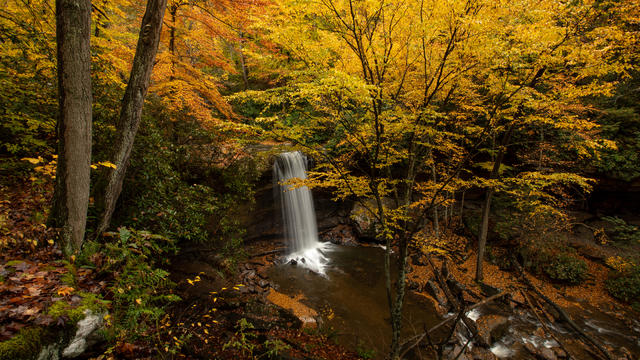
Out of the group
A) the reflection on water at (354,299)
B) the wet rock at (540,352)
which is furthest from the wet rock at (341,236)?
the wet rock at (540,352)

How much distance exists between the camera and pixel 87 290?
2.68 metres

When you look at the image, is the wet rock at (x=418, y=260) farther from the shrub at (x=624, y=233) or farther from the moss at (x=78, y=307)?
Result: the moss at (x=78, y=307)

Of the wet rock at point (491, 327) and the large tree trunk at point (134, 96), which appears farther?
the wet rock at point (491, 327)

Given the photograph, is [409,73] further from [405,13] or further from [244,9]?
[244,9]

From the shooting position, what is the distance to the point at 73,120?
3.02m

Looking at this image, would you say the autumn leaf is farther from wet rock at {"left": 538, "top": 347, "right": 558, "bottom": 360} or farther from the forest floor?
wet rock at {"left": 538, "top": 347, "right": 558, "bottom": 360}

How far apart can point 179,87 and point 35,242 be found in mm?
5286

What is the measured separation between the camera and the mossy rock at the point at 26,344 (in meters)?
1.67

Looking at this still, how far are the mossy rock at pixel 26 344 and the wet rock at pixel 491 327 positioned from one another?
8.37 m

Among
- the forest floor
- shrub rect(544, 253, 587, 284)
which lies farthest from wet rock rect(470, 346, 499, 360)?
shrub rect(544, 253, 587, 284)

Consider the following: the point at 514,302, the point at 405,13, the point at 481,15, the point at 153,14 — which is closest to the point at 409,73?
the point at 405,13

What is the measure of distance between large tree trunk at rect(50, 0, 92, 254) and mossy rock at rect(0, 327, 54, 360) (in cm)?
164

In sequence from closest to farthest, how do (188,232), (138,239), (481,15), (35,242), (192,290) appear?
(35,242) → (138,239) → (481,15) → (188,232) → (192,290)

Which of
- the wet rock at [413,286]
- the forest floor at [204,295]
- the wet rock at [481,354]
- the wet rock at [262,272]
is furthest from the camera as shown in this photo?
the wet rock at [413,286]
